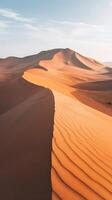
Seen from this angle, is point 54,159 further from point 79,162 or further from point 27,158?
point 27,158

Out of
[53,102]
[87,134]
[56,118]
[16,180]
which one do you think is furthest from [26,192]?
[53,102]

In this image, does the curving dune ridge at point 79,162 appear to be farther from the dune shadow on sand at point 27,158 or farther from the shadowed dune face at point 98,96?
the shadowed dune face at point 98,96

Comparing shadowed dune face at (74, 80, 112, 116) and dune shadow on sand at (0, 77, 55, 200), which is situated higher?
dune shadow on sand at (0, 77, 55, 200)

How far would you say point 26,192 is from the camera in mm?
3848

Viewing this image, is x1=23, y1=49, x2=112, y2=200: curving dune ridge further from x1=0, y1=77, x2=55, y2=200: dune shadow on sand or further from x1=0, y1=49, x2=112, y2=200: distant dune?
x1=0, y1=77, x2=55, y2=200: dune shadow on sand

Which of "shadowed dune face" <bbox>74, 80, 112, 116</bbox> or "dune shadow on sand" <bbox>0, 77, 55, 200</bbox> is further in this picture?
"shadowed dune face" <bbox>74, 80, 112, 116</bbox>

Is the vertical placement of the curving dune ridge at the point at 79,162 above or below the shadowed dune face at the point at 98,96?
above

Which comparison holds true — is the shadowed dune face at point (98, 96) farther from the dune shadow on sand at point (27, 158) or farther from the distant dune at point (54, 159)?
the dune shadow on sand at point (27, 158)

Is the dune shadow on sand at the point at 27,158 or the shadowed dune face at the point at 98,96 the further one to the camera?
the shadowed dune face at the point at 98,96

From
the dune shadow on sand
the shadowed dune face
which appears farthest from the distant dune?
the shadowed dune face

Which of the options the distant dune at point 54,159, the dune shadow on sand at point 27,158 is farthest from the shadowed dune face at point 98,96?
the dune shadow on sand at point 27,158

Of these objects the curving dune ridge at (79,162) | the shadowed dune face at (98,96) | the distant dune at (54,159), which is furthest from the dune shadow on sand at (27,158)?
the shadowed dune face at (98,96)

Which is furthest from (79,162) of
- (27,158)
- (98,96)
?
(98,96)

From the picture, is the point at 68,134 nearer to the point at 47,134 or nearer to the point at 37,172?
the point at 47,134
